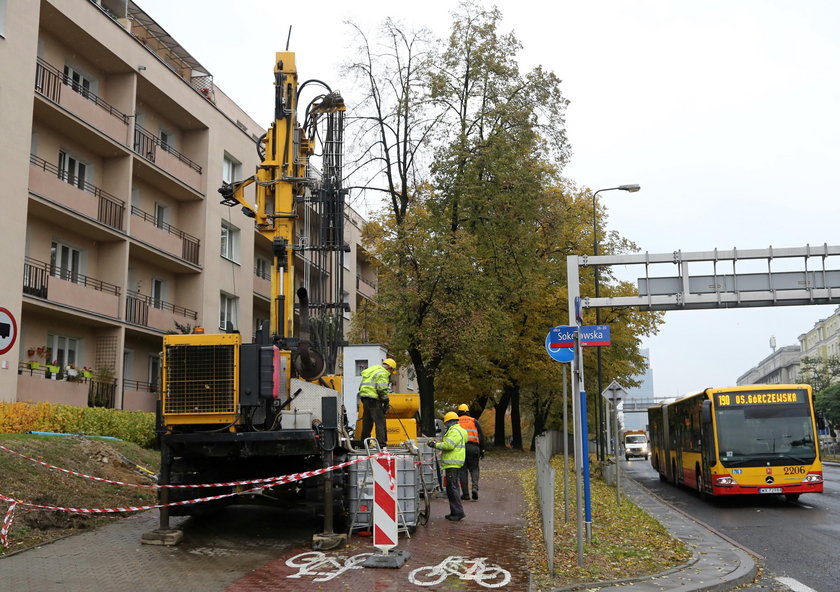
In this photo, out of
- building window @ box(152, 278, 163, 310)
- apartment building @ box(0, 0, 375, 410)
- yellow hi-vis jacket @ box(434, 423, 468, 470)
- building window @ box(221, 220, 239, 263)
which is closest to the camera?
yellow hi-vis jacket @ box(434, 423, 468, 470)

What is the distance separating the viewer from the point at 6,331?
26.6 feet

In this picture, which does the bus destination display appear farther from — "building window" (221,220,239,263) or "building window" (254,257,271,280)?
"building window" (254,257,271,280)

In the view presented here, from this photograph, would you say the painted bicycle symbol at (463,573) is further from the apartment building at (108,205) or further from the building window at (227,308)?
the building window at (227,308)

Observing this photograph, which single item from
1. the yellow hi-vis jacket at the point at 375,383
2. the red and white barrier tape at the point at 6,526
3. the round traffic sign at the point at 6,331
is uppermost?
the round traffic sign at the point at 6,331

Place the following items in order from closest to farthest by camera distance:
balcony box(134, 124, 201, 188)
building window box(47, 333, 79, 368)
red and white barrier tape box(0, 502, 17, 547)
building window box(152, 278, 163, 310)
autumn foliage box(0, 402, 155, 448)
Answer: red and white barrier tape box(0, 502, 17, 547) < autumn foliage box(0, 402, 155, 448) < building window box(47, 333, 79, 368) < balcony box(134, 124, 201, 188) < building window box(152, 278, 163, 310)

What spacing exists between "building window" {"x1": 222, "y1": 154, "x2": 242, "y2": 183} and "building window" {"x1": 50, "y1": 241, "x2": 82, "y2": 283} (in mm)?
9129

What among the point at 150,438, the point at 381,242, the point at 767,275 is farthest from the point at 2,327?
the point at 381,242

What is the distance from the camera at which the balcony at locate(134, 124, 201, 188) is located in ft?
90.7

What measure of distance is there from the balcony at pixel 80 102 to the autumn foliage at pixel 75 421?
8610 mm

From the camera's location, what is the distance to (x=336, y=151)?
1505cm

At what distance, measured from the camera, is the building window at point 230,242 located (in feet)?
107

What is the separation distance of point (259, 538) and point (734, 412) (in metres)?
12.2

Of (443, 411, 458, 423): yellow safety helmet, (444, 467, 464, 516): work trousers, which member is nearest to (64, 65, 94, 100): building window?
(443, 411, 458, 423): yellow safety helmet

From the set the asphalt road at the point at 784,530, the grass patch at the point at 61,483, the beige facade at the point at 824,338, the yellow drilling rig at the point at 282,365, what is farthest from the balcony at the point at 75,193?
the beige facade at the point at 824,338
